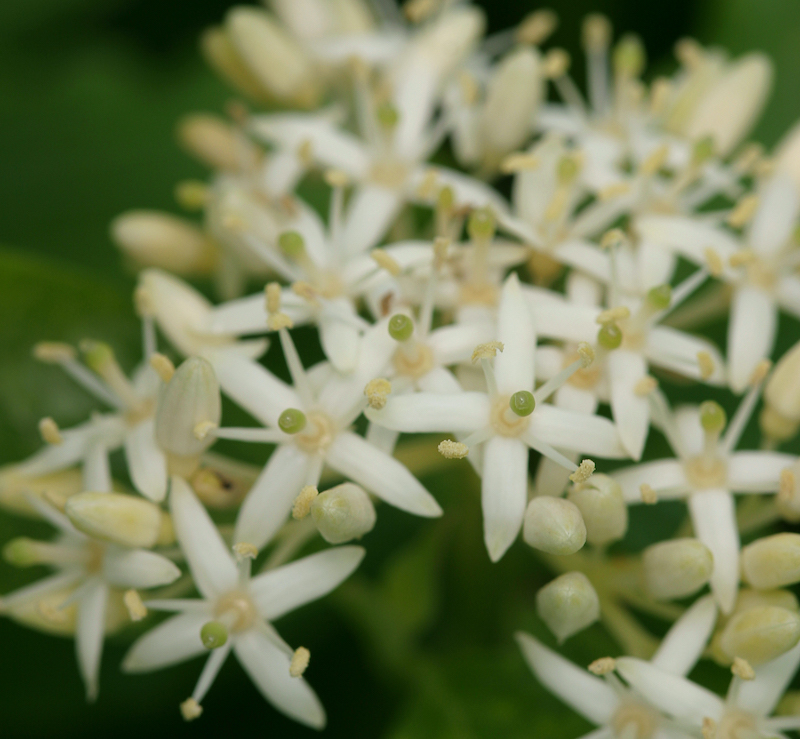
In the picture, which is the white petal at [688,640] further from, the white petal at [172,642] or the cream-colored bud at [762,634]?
the white petal at [172,642]

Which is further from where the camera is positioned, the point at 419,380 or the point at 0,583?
the point at 0,583

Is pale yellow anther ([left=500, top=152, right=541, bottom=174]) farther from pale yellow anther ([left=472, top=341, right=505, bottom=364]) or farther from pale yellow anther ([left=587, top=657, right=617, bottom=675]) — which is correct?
pale yellow anther ([left=587, top=657, right=617, bottom=675])

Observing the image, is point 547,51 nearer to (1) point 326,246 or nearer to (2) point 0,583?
(1) point 326,246

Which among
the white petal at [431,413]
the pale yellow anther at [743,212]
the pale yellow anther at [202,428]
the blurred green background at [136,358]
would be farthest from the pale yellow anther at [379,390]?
the pale yellow anther at [743,212]

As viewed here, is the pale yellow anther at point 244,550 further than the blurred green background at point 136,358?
No

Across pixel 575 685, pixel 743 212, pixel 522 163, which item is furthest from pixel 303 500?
pixel 743 212

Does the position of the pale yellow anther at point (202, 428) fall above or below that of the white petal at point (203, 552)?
above

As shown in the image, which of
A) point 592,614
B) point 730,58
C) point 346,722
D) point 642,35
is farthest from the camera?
point 642,35

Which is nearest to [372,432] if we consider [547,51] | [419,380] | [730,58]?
[419,380]
